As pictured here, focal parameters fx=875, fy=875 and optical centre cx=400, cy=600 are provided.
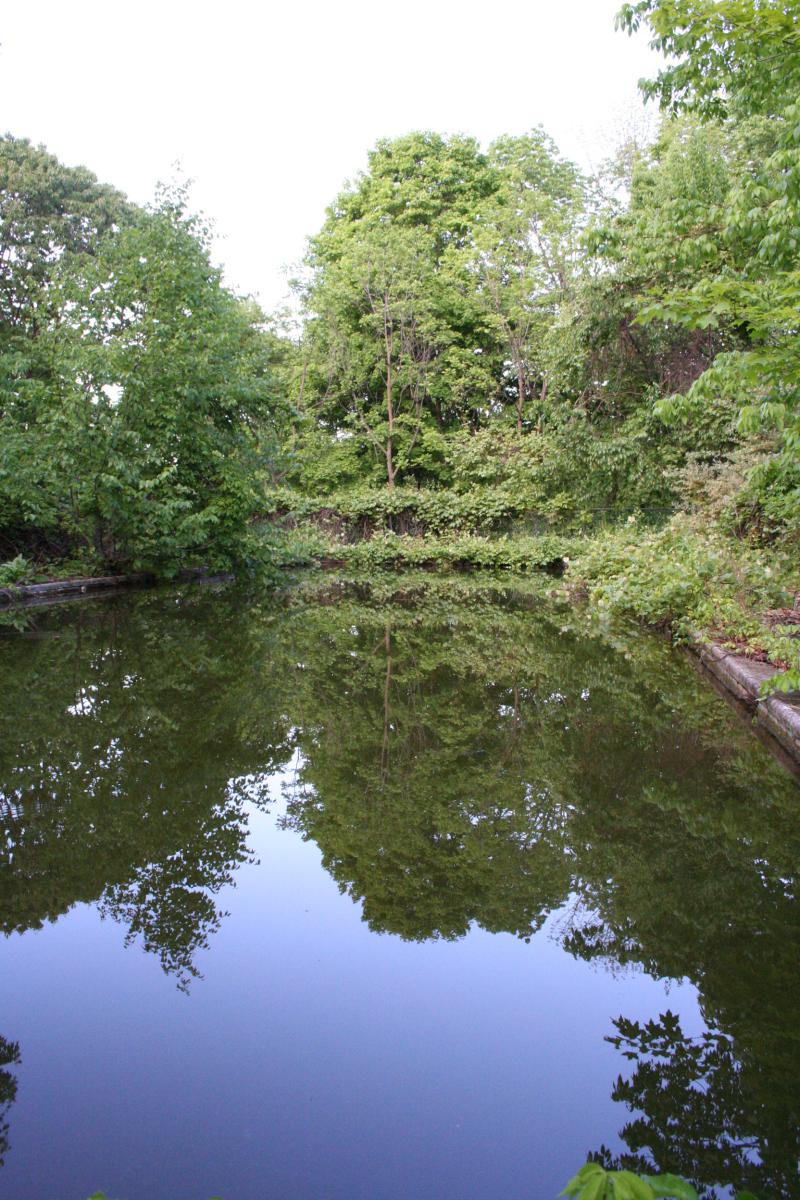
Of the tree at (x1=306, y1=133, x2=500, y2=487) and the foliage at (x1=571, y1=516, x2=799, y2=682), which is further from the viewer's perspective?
the tree at (x1=306, y1=133, x2=500, y2=487)

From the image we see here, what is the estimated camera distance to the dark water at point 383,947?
6.37 feet

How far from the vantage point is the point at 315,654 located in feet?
28.8

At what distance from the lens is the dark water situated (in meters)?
1.94

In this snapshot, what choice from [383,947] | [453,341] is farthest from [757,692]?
[453,341]

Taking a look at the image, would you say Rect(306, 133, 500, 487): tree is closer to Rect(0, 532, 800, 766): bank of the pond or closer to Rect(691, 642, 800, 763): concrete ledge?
Rect(0, 532, 800, 766): bank of the pond

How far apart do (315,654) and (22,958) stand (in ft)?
19.8

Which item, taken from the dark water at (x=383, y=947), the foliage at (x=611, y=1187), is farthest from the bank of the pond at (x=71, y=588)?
the foliage at (x=611, y=1187)

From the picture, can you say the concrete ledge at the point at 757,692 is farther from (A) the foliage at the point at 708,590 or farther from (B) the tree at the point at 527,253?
(B) the tree at the point at 527,253

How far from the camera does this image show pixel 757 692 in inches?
242

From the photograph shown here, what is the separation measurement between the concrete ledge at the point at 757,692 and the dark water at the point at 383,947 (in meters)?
0.21

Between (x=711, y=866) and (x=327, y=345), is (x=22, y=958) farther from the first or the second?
(x=327, y=345)

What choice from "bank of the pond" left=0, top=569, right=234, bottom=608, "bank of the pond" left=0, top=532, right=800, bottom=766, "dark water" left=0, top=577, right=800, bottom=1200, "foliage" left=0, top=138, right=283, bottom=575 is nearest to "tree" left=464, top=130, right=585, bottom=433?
"bank of the pond" left=0, top=532, right=800, bottom=766

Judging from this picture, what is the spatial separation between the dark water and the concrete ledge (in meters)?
0.21

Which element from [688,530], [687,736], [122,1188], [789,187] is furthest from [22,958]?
[688,530]
